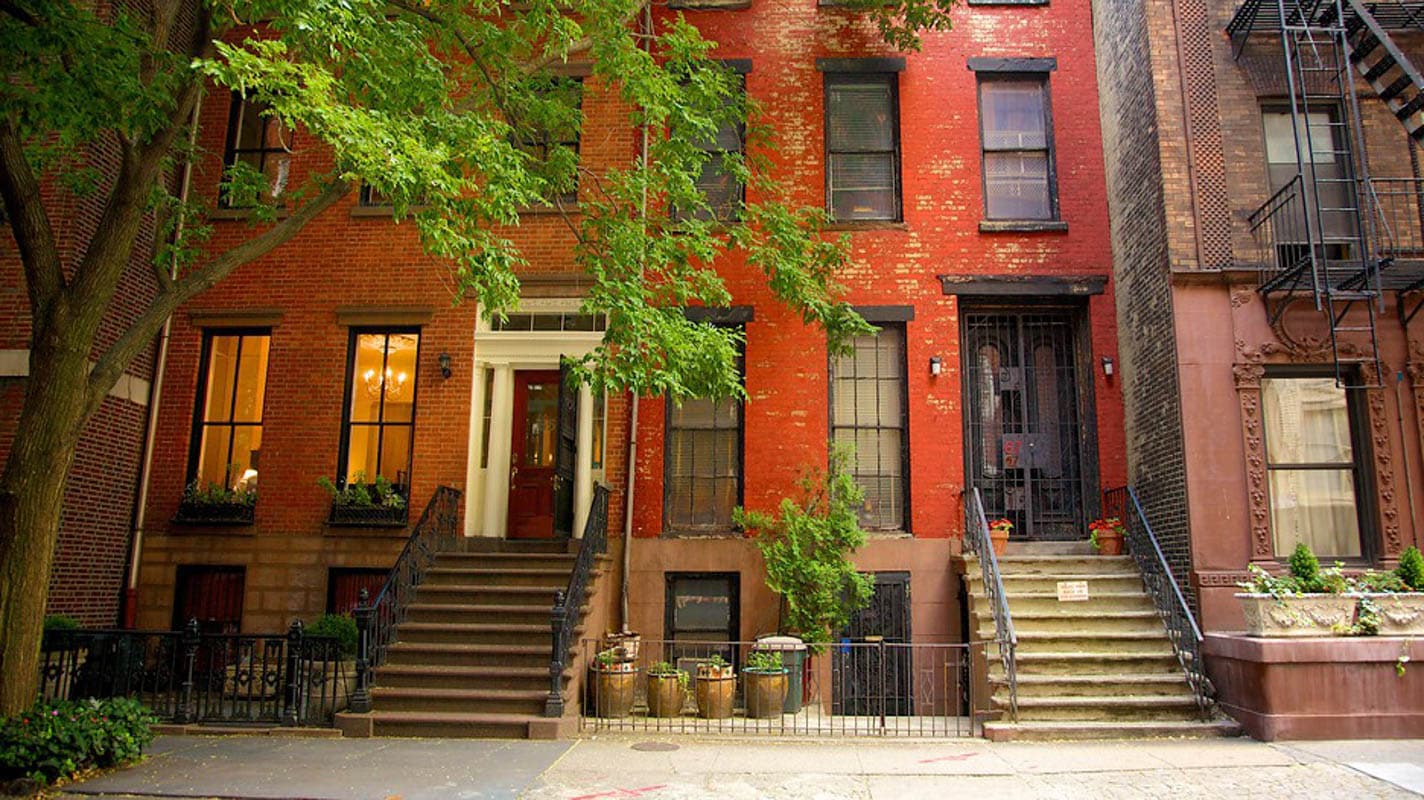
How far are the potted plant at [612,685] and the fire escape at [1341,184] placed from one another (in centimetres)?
827

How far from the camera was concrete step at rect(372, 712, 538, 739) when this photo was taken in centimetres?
893

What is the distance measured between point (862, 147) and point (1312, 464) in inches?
274

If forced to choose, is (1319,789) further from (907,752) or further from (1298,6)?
(1298,6)

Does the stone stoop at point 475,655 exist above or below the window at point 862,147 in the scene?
below

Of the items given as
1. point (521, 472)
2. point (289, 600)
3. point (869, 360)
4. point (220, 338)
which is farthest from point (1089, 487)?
point (220, 338)

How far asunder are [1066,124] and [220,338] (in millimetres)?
12410

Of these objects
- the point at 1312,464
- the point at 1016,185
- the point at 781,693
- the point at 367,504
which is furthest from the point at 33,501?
the point at 1312,464

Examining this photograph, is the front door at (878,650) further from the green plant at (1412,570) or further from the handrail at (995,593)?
the green plant at (1412,570)

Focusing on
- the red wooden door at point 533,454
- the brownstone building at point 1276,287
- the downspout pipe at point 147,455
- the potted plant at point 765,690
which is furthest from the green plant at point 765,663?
the downspout pipe at point 147,455

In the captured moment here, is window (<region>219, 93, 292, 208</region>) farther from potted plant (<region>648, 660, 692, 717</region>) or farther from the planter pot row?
the planter pot row

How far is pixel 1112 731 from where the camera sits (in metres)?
8.86

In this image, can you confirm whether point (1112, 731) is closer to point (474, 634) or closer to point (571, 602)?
point (571, 602)

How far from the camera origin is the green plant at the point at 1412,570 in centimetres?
910

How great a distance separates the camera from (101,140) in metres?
12.1
